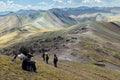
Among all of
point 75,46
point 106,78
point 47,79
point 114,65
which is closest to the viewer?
point 47,79

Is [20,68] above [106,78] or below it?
above

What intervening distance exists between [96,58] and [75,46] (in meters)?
14.8

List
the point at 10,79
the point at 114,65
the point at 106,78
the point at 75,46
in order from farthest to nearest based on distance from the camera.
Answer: the point at 75,46, the point at 114,65, the point at 106,78, the point at 10,79

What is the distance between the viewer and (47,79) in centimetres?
3794

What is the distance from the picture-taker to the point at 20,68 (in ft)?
127

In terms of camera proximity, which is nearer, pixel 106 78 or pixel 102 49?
pixel 106 78

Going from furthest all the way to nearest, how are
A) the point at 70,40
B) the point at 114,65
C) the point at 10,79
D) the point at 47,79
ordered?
the point at 70,40
the point at 114,65
the point at 47,79
the point at 10,79

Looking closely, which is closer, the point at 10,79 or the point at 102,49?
the point at 10,79

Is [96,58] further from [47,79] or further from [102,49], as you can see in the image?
[47,79]

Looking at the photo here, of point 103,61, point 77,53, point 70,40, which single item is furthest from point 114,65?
point 70,40

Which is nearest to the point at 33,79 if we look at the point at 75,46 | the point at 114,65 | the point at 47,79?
the point at 47,79

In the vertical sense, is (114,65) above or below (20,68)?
below

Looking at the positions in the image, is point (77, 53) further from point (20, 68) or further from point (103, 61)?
point (20, 68)

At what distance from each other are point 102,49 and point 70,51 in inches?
989
